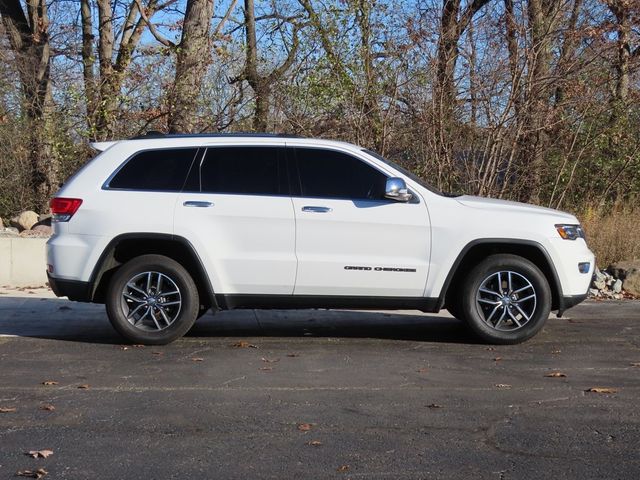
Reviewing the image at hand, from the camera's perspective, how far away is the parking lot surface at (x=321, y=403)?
15.1 feet

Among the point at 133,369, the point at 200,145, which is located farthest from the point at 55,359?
the point at 200,145

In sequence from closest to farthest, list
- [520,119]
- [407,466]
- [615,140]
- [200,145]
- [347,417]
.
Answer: [407,466] < [347,417] < [200,145] < [520,119] < [615,140]

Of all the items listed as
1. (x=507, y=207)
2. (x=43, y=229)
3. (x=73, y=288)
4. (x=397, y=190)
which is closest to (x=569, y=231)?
(x=507, y=207)

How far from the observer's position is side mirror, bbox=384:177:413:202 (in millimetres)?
7500

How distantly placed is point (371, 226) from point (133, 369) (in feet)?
7.99

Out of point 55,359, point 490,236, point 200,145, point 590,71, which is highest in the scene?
point 590,71

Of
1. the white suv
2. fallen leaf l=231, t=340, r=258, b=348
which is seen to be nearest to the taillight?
the white suv

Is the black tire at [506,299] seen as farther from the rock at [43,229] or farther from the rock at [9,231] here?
the rock at [9,231]

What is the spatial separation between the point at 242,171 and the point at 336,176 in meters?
0.88

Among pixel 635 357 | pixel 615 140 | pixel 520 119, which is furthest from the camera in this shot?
pixel 615 140

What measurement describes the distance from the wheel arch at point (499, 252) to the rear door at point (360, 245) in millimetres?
306

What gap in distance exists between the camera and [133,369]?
6.87 metres

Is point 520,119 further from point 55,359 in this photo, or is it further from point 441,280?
point 55,359

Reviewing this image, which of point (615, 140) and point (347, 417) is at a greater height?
point (615, 140)
